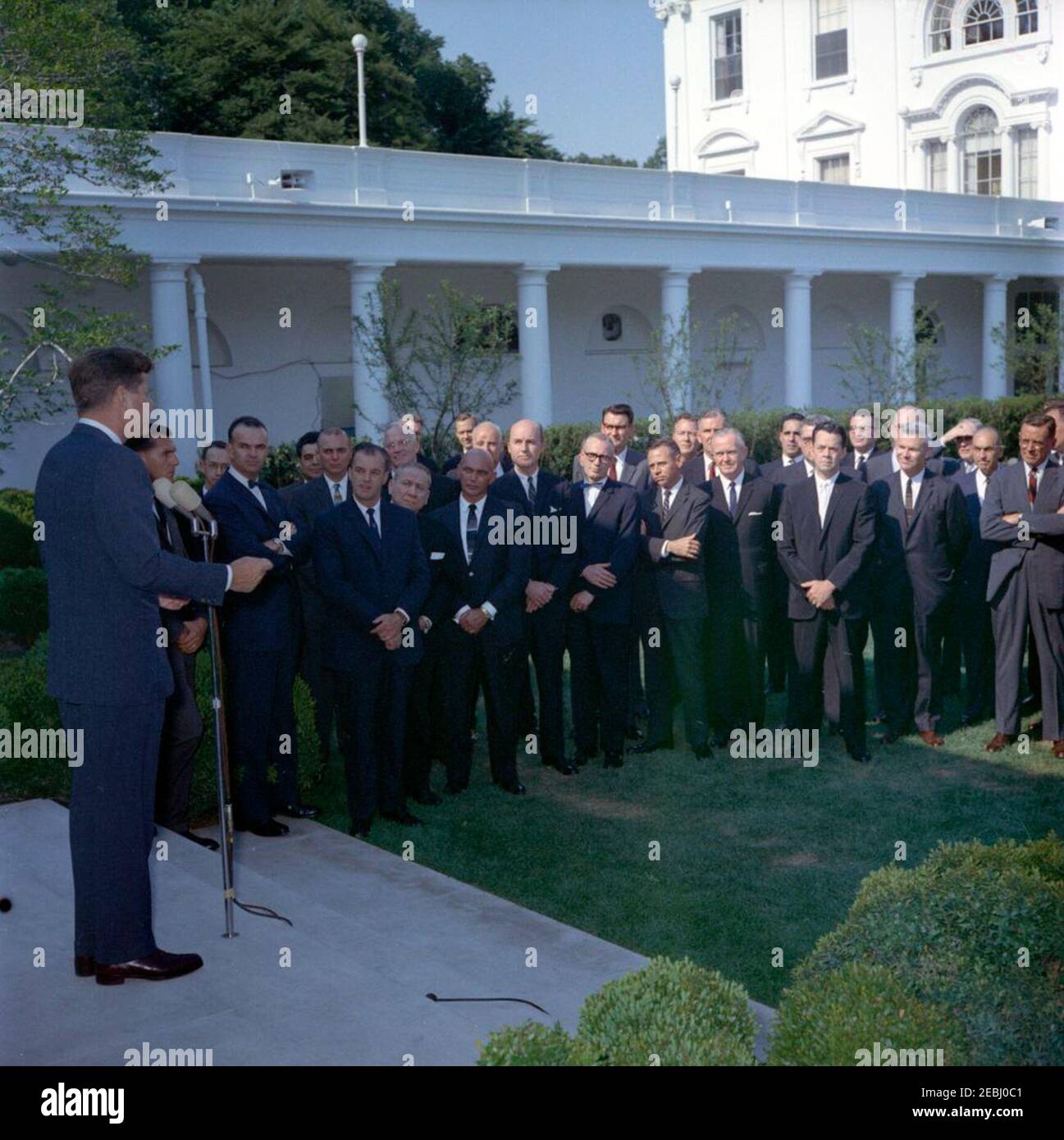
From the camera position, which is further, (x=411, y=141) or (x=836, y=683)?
(x=411, y=141)

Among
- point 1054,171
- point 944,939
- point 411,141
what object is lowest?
point 944,939

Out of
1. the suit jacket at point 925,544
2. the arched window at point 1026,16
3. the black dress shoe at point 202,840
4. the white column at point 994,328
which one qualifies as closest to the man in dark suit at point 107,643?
the black dress shoe at point 202,840

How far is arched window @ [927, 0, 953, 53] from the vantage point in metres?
37.7

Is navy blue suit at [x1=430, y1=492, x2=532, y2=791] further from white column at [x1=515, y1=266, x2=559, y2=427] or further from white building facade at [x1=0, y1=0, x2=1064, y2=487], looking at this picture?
white column at [x1=515, y1=266, x2=559, y2=427]

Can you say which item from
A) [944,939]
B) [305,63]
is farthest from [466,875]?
[305,63]

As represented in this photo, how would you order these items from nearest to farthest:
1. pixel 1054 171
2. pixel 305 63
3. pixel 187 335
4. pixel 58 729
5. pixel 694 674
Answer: pixel 58 729, pixel 694 674, pixel 187 335, pixel 1054 171, pixel 305 63

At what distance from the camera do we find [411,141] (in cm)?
4372

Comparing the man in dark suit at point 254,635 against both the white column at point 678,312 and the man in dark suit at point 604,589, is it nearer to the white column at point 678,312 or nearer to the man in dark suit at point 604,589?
the man in dark suit at point 604,589

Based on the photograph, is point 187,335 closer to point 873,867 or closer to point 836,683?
point 836,683

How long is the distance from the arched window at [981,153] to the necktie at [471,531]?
34500mm

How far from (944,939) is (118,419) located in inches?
138

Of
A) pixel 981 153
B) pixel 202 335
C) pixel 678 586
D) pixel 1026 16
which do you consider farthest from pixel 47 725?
pixel 981 153

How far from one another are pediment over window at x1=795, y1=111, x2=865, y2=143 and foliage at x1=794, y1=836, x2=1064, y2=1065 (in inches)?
1590

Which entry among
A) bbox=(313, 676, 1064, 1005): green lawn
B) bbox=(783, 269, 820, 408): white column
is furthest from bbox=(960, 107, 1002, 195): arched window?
bbox=(313, 676, 1064, 1005): green lawn
